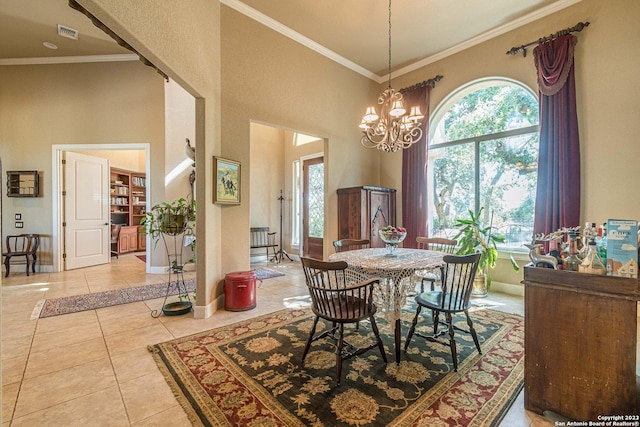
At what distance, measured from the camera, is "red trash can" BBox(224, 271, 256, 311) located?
3648 mm

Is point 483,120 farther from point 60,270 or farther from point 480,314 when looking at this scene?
point 60,270

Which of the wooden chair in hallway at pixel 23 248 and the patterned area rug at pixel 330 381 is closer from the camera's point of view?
the patterned area rug at pixel 330 381

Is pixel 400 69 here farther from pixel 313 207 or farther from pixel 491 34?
pixel 313 207

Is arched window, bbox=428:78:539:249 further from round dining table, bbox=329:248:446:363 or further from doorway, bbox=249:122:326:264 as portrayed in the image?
doorway, bbox=249:122:326:264

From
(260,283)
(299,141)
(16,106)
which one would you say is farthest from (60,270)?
(299,141)

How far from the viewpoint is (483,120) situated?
15.6 ft

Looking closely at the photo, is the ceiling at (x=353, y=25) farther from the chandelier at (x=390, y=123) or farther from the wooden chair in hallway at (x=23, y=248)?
the wooden chair in hallway at (x=23, y=248)

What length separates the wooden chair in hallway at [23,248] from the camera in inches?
216

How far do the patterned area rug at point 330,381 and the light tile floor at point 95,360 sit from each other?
16 centimetres

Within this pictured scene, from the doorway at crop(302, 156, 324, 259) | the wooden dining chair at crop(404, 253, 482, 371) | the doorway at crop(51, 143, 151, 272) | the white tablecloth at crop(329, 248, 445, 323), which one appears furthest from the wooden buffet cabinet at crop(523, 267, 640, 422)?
the doorway at crop(51, 143, 151, 272)

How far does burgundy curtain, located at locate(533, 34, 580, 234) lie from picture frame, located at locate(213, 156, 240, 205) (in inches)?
162

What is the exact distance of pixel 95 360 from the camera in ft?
8.36

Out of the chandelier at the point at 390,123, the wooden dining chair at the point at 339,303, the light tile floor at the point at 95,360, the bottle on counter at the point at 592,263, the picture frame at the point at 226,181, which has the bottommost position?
the light tile floor at the point at 95,360

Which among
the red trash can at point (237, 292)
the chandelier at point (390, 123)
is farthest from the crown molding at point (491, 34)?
the red trash can at point (237, 292)
